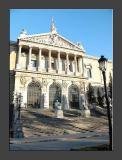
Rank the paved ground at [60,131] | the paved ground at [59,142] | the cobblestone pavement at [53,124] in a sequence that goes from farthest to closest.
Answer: the cobblestone pavement at [53,124] → the paved ground at [60,131] → the paved ground at [59,142]

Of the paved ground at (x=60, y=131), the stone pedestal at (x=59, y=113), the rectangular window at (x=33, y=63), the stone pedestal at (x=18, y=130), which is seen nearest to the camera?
the paved ground at (x=60, y=131)

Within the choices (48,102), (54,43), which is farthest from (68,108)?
(54,43)

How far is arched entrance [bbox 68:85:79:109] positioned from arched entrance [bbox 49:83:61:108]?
1.50 feet

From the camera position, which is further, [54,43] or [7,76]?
[54,43]

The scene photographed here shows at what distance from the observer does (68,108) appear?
49.4 feet

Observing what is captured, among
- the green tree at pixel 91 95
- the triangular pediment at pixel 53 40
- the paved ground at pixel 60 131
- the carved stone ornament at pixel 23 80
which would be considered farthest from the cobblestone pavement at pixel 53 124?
the triangular pediment at pixel 53 40

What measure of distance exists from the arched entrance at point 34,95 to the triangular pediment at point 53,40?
1.81m

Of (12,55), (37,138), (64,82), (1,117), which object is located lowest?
(37,138)

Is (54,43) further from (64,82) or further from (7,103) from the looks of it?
(7,103)

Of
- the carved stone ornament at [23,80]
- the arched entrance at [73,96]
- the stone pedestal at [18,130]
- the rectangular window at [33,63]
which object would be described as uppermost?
the rectangular window at [33,63]

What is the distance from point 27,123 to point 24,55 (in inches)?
119

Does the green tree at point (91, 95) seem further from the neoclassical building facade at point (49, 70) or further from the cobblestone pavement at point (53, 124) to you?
the cobblestone pavement at point (53, 124)

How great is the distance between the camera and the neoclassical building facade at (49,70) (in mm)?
15102

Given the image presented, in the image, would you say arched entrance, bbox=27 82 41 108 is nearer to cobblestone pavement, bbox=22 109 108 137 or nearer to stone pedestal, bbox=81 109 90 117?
cobblestone pavement, bbox=22 109 108 137
